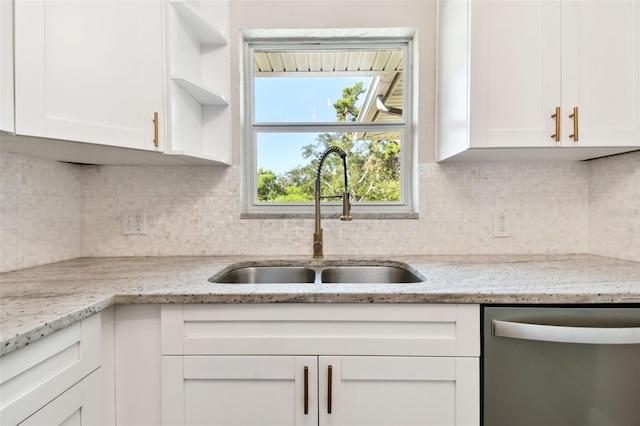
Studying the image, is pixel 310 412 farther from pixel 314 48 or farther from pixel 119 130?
pixel 314 48

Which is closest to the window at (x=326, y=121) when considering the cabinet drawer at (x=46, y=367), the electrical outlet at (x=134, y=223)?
the electrical outlet at (x=134, y=223)

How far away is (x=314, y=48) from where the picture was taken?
1.85 metres

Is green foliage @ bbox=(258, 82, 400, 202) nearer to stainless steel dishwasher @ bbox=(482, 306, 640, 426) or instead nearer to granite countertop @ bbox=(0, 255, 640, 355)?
granite countertop @ bbox=(0, 255, 640, 355)

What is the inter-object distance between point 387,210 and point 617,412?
3.78ft

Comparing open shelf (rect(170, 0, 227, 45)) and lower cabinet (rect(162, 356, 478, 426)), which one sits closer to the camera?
lower cabinet (rect(162, 356, 478, 426))

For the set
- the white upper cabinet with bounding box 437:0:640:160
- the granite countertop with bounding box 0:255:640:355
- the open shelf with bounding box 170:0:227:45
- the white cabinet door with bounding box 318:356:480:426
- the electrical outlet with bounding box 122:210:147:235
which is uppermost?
the open shelf with bounding box 170:0:227:45

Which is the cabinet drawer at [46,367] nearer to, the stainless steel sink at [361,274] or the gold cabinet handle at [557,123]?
the stainless steel sink at [361,274]

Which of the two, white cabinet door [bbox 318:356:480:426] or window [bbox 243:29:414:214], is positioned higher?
window [bbox 243:29:414:214]

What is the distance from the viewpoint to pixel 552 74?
134 centimetres

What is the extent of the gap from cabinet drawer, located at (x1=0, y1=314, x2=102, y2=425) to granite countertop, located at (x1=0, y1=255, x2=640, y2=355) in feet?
0.13

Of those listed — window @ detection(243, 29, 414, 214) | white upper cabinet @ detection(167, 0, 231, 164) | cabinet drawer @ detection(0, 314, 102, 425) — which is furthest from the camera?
window @ detection(243, 29, 414, 214)

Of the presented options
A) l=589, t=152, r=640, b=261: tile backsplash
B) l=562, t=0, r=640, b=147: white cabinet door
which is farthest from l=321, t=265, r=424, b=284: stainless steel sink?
l=589, t=152, r=640, b=261: tile backsplash

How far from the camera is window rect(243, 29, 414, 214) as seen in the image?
185 centimetres

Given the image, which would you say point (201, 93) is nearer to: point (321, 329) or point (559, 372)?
point (321, 329)
